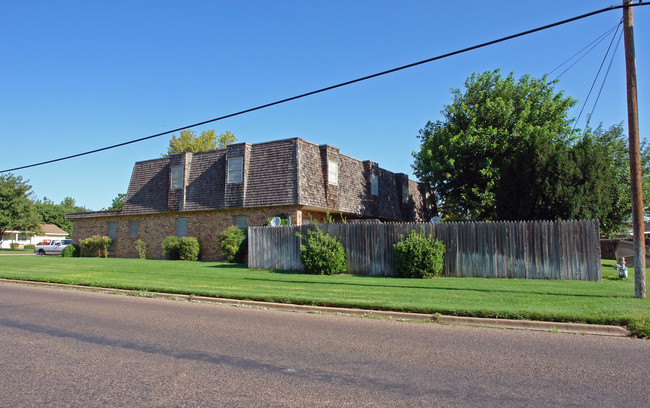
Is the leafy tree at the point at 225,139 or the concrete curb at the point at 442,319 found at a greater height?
the leafy tree at the point at 225,139

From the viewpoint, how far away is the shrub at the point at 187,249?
2797 cm

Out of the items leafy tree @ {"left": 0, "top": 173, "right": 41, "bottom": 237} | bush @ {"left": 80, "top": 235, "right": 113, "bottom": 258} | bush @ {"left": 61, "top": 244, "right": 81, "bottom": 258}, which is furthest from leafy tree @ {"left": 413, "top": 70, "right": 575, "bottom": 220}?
leafy tree @ {"left": 0, "top": 173, "right": 41, "bottom": 237}

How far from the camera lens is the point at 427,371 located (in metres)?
5.71

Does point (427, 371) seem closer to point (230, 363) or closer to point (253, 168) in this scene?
point (230, 363)

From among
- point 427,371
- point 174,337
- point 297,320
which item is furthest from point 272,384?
point 297,320

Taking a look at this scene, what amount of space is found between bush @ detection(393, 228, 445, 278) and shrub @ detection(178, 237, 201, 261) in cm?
1472

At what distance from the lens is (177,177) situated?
1185 inches

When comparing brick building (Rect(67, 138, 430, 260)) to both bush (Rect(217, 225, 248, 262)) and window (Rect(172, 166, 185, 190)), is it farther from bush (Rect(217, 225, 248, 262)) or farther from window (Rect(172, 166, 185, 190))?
bush (Rect(217, 225, 248, 262))

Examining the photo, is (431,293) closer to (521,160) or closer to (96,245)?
(521,160)

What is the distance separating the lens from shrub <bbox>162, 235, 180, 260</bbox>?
28166 millimetres

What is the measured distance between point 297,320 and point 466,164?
21304 mm

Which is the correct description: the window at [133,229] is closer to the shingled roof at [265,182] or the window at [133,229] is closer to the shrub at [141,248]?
the shingled roof at [265,182]

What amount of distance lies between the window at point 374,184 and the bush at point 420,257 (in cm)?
1423

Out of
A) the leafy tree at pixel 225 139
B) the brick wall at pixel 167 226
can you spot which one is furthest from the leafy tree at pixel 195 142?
the brick wall at pixel 167 226
